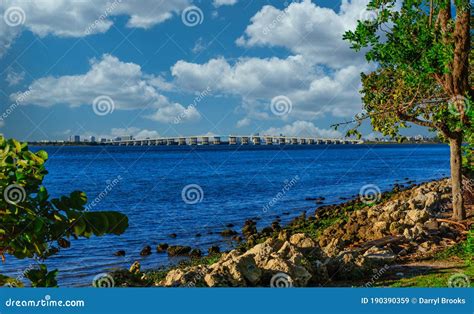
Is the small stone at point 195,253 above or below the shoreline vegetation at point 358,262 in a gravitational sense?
below

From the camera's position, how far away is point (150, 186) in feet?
229

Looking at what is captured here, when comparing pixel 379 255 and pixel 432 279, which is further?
pixel 379 255

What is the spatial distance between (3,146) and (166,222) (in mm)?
32302

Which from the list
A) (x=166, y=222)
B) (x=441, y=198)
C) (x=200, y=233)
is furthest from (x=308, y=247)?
(x=166, y=222)

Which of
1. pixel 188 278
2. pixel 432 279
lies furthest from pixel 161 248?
pixel 432 279

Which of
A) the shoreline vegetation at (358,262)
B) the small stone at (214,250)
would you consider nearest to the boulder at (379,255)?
the shoreline vegetation at (358,262)

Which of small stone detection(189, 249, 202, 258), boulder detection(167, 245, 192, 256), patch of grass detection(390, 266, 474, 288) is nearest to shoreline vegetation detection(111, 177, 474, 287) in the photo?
patch of grass detection(390, 266, 474, 288)

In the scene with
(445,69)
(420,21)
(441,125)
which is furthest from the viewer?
(441,125)

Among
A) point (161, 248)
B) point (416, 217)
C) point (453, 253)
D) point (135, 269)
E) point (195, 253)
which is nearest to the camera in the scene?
point (135, 269)

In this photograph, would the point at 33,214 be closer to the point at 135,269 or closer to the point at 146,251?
the point at 135,269

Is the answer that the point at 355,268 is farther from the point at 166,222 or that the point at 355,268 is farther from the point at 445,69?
the point at 166,222

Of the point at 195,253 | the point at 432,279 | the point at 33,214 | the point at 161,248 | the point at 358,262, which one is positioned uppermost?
the point at 33,214

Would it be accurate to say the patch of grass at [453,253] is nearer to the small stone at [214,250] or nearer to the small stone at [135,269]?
the small stone at [135,269]

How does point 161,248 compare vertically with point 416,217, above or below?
below
